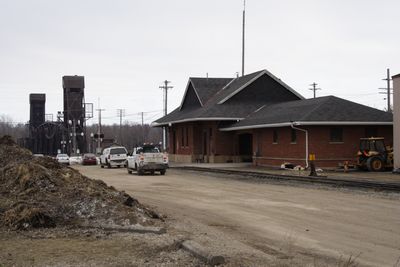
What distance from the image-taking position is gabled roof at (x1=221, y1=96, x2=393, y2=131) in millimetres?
34031

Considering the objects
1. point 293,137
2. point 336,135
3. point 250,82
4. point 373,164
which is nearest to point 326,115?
point 336,135

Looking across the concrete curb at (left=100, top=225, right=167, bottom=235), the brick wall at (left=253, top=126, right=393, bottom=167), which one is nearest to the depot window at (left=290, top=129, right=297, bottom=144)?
the brick wall at (left=253, top=126, right=393, bottom=167)

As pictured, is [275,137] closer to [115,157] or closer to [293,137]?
[293,137]

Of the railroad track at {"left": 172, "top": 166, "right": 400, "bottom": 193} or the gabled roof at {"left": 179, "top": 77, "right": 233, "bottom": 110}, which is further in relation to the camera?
the gabled roof at {"left": 179, "top": 77, "right": 233, "bottom": 110}

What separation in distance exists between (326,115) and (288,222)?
2233 centimetres

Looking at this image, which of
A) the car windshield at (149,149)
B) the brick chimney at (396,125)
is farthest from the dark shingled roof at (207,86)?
the brick chimney at (396,125)

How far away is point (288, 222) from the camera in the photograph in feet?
43.5

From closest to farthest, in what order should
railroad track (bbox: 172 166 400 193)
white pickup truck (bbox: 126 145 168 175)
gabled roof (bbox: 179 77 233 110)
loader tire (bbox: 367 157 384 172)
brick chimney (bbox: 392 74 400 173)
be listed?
railroad track (bbox: 172 166 400 193), brick chimney (bbox: 392 74 400 173), loader tire (bbox: 367 157 384 172), white pickup truck (bbox: 126 145 168 175), gabled roof (bbox: 179 77 233 110)

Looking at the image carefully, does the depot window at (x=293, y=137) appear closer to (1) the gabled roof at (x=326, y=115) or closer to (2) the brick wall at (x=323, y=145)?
(2) the brick wall at (x=323, y=145)

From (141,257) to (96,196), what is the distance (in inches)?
179

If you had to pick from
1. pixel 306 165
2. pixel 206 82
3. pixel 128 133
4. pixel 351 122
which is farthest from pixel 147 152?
pixel 128 133

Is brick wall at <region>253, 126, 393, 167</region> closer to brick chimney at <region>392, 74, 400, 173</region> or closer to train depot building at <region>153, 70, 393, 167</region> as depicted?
train depot building at <region>153, 70, 393, 167</region>

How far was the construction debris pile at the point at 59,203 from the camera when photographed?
1161cm

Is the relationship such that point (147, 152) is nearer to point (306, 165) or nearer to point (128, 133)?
point (306, 165)
